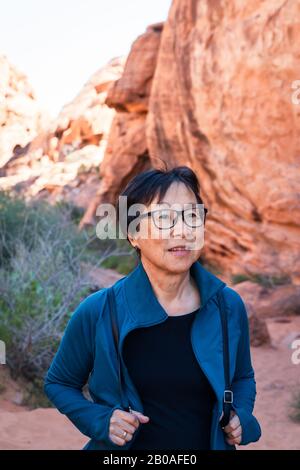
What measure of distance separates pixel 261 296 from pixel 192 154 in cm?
429

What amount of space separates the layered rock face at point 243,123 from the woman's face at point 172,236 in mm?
9029

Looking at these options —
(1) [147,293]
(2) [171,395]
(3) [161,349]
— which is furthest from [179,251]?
(2) [171,395]

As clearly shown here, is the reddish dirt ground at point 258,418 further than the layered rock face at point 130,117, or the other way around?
the layered rock face at point 130,117

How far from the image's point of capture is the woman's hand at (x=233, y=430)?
5.62 ft

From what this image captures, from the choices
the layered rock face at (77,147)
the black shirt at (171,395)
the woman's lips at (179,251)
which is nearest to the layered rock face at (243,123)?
the woman's lips at (179,251)

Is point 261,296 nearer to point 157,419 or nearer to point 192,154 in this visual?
point 192,154

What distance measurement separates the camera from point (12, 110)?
9.97 m

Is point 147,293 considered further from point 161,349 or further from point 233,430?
point 233,430

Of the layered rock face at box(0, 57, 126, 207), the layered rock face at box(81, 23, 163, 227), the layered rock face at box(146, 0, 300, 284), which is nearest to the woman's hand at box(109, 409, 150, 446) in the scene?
the layered rock face at box(146, 0, 300, 284)

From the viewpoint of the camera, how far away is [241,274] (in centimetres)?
1262

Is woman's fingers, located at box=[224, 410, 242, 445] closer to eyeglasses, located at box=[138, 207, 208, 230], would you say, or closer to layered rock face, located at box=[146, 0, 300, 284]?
eyeglasses, located at box=[138, 207, 208, 230]

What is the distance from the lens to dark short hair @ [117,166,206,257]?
5.98 feet

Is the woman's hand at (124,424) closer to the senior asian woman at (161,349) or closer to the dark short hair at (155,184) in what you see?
the senior asian woman at (161,349)

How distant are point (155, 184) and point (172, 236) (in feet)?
0.56
